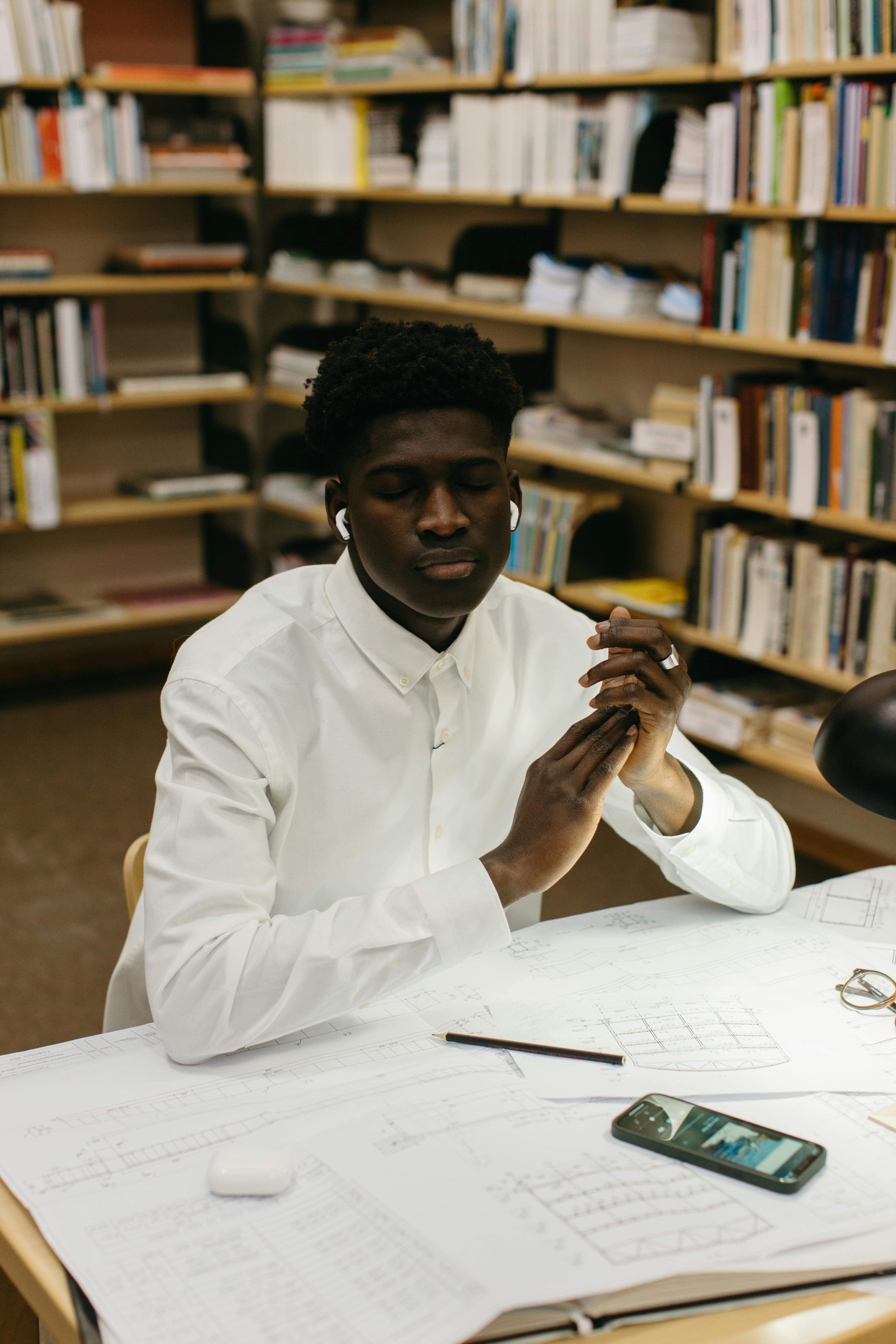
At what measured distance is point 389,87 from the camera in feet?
13.2

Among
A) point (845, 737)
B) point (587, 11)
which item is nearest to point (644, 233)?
point (587, 11)

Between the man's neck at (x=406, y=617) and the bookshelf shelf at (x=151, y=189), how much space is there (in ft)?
10.4

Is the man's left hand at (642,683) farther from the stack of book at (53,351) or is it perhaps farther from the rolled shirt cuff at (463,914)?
the stack of book at (53,351)

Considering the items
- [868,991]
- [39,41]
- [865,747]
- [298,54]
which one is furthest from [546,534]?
[865,747]

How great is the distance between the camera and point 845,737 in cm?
103

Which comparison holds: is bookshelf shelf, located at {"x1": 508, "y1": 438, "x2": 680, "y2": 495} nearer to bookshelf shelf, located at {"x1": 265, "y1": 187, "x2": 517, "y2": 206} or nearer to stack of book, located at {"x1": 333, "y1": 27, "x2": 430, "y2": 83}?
bookshelf shelf, located at {"x1": 265, "y1": 187, "x2": 517, "y2": 206}

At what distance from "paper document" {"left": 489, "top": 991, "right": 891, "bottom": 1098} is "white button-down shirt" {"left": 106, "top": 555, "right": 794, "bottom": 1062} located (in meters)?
0.10

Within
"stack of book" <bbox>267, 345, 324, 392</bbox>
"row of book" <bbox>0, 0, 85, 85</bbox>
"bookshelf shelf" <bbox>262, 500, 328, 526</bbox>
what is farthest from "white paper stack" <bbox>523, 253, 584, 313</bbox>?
"row of book" <bbox>0, 0, 85, 85</bbox>

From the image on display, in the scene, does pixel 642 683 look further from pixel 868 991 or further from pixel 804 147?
pixel 804 147

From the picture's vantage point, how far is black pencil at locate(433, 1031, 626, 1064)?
1.17 meters

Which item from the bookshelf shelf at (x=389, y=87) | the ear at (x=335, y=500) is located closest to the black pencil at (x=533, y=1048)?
the ear at (x=335, y=500)

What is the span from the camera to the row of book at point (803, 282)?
9.46 feet

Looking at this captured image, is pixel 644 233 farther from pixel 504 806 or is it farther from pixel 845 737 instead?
pixel 845 737

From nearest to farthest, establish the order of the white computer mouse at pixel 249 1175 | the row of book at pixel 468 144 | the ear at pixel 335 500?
the white computer mouse at pixel 249 1175 → the ear at pixel 335 500 → the row of book at pixel 468 144
